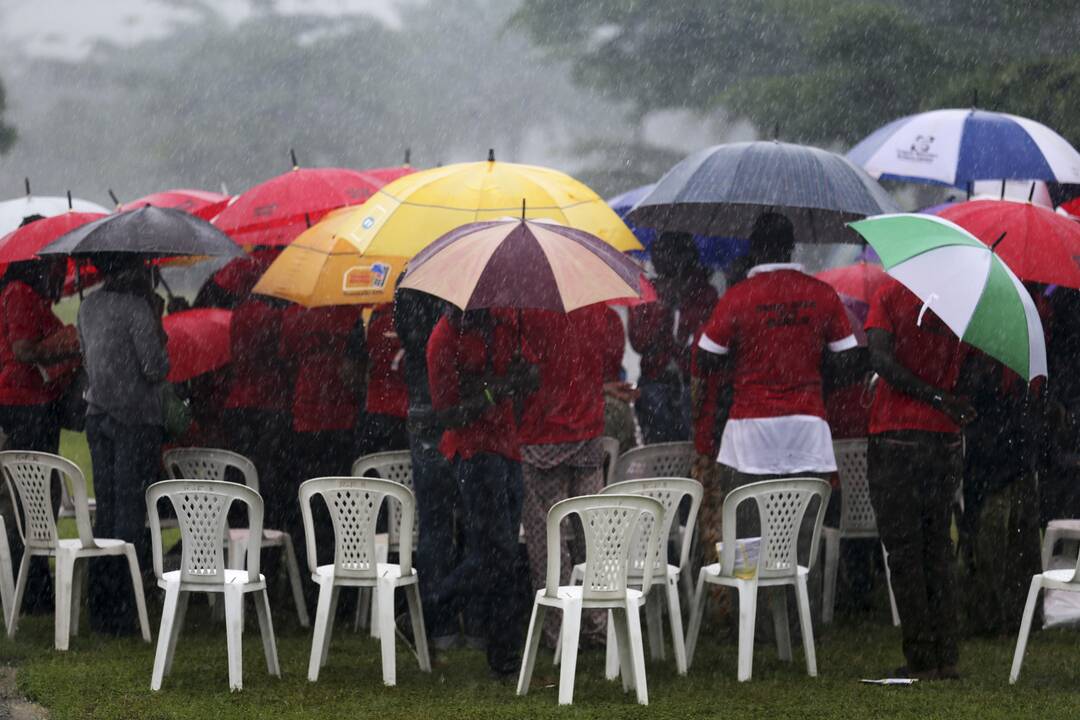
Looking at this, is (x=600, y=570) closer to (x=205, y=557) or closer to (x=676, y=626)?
(x=676, y=626)

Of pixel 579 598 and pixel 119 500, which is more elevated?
pixel 119 500

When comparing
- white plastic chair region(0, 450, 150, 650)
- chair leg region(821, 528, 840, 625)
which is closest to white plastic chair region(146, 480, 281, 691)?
white plastic chair region(0, 450, 150, 650)

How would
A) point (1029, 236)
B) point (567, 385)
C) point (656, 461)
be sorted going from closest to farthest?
1. point (567, 385)
2. point (1029, 236)
3. point (656, 461)

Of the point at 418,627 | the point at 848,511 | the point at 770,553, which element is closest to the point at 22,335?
the point at 418,627

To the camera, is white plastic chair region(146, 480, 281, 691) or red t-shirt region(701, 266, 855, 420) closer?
white plastic chair region(146, 480, 281, 691)

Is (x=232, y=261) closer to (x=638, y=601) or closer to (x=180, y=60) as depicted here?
(x=638, y=601)

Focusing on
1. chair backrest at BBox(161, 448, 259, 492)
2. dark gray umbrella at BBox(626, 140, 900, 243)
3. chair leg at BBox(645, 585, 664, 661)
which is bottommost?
chair leg at BBox(645, 585, 664, 661)

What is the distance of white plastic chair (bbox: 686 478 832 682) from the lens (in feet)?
20.0

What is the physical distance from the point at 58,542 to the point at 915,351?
3.84 m

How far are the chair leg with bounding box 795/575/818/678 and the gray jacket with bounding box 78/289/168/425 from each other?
2977 millimetres

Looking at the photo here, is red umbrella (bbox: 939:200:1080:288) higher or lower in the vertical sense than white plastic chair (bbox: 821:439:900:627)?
higher

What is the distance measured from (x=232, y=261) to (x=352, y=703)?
10.4 feet

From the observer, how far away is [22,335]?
749 cm

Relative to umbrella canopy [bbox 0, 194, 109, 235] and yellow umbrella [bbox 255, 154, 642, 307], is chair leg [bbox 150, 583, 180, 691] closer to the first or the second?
yellow umbrella [bbox 255, 154, 642, 307]
